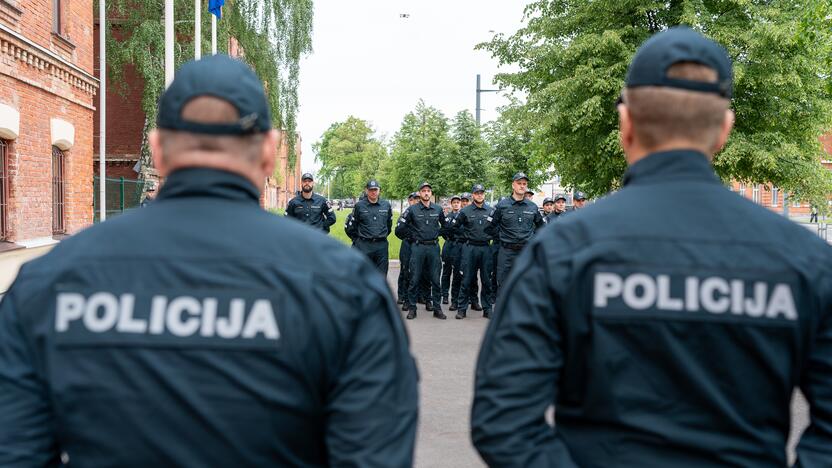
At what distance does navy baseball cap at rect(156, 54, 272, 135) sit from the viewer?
5.82ft

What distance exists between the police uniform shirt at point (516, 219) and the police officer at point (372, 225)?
195 cm

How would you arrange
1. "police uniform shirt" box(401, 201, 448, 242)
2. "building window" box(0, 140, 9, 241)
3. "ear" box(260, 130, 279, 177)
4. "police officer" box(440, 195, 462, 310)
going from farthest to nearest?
1. "police officer" box(440, 195, 462, 310)
2. "police uniform shirt" box(401, 201, 448, 242)
3. "building window" box(0, 140, 9, 241)
4. "ear" box(260, 130, 279, 177)

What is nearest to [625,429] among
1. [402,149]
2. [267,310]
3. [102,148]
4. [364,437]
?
[364,437]

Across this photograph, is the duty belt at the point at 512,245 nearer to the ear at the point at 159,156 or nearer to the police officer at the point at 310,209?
the police officer at the point at 310,209

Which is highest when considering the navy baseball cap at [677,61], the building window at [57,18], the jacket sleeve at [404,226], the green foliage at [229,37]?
the green foliage at [229,37]

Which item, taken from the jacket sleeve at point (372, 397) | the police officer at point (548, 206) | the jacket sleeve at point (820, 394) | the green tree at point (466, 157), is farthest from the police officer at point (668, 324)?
the green tree at point (466, 157)

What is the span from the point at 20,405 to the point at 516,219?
1120 cm

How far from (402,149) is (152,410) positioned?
56365 mm

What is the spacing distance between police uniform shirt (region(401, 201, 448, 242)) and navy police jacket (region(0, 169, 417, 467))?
470 inches

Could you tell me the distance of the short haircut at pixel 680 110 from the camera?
198 cm

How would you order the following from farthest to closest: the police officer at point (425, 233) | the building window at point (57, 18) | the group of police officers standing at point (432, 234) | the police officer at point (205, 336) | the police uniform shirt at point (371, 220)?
the building window at point (57, 18) → the police officer at point (425, 233) → the police uniform shirt at point (371, 220) → the group of police officers standing at point (432, 234) → the police officer at point (205, 336)

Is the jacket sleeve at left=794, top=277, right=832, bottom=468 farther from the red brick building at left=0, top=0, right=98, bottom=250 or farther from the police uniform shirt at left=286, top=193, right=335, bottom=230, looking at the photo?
the police uniform shirt at left=286, top=193, right=335, bottom=230

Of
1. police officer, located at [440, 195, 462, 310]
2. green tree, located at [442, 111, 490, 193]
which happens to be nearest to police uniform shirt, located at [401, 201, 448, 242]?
police officer, located at [440, 195, 462, 310]

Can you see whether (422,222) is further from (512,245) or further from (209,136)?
(209,136)
